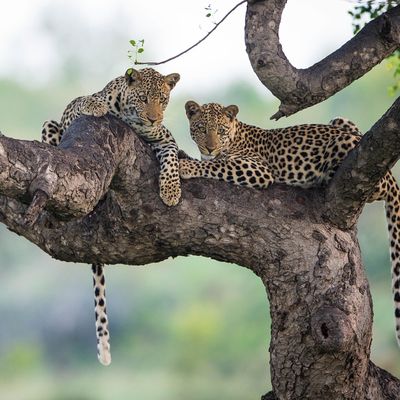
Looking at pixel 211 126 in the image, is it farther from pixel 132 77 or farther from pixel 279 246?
pixel 279 246

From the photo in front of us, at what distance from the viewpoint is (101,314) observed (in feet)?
30.0

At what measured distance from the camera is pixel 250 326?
33781 millimetres

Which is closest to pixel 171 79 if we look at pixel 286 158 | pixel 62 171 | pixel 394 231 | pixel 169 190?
pixel 286 158

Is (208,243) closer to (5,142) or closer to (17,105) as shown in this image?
(5,142)

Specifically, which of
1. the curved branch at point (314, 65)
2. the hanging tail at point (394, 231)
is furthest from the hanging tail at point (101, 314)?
the hanging tail at point (394, 231)

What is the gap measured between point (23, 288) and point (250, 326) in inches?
251

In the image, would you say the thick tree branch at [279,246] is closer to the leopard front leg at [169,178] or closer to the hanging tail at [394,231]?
the leopard front leg at [169,178]

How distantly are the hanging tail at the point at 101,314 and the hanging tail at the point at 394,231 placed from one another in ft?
6.99

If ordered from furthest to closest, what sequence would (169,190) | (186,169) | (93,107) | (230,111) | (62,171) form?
1. (230,111)
2. (186,169)
3. (93,107)
4. (169,190)
5. (62,171)

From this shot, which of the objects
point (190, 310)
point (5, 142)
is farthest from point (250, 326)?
point (5, 142)

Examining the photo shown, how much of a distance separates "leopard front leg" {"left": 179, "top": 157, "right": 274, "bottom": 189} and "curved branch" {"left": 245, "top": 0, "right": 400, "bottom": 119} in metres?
0.39

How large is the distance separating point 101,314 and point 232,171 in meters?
1.64

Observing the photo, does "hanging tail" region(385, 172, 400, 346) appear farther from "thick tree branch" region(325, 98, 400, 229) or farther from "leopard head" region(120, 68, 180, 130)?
"leopard head" region(120, 68, 180, 130)

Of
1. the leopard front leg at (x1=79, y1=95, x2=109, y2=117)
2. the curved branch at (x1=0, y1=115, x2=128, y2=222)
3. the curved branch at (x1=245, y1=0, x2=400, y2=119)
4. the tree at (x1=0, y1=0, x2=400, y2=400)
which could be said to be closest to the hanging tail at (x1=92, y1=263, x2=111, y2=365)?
the tree at (x1=0, y1=0, x2=400, y2=400)
